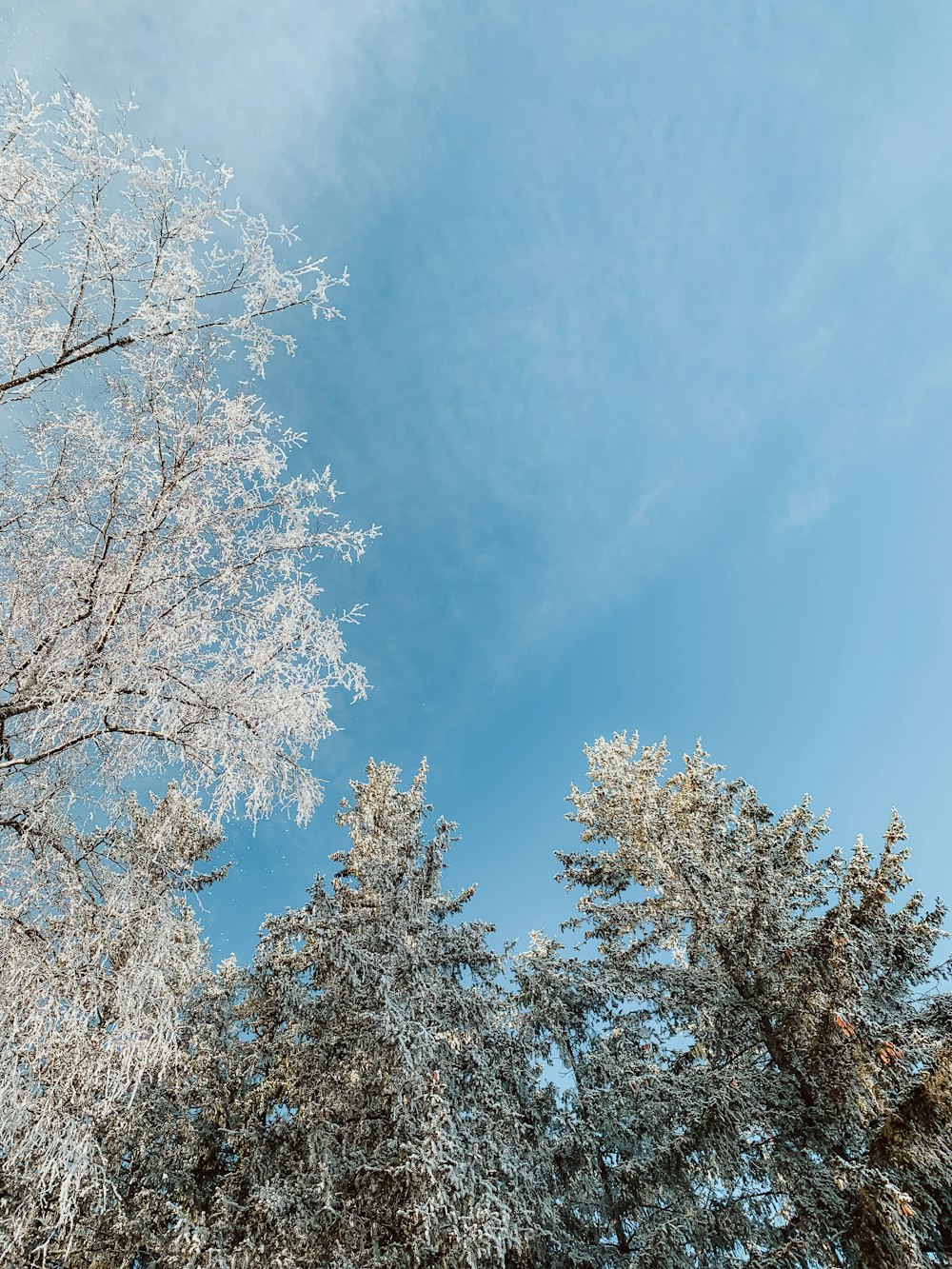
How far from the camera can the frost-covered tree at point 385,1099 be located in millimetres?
6492

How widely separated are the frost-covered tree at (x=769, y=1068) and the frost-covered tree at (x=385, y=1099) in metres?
1.27

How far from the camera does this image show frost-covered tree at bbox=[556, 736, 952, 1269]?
633cm

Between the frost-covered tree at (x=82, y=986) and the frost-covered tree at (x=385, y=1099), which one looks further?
the frost-covered tree at (x=385, y=1099)

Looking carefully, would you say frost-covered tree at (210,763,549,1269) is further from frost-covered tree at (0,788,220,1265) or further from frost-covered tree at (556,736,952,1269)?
frost-covered tree at (0,788,220,1265)

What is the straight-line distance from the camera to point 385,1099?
26.1ft

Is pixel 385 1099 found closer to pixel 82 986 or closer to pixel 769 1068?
pixel 769 1068

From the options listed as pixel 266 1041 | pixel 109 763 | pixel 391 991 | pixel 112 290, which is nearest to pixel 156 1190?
pixel 266 1041

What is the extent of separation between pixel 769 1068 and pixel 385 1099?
456cm

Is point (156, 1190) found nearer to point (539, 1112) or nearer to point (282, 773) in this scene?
point (539, 1112)

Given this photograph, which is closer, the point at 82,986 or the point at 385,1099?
the point at 82,986

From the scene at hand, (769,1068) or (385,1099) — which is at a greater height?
(385,1099)

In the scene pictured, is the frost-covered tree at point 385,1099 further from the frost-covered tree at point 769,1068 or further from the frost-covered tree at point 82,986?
the frost-covered tree at point 82,986

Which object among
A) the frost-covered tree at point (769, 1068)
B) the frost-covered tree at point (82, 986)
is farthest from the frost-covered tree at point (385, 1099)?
the frost-covered tree at point (82, 986)

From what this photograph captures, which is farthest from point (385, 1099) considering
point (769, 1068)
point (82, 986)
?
point (82, 986)
